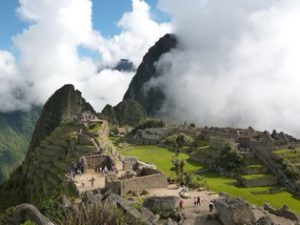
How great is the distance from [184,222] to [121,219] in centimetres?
1275

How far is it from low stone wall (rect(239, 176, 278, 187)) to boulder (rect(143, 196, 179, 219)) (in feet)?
114

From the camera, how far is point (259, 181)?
214 ft

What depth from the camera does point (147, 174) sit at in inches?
1695

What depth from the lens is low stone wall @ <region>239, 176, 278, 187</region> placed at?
64.0 metres

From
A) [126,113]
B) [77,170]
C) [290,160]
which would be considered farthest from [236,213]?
[126,113]

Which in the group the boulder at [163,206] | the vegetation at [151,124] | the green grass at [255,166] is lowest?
Answer: the boulder at [163,206]

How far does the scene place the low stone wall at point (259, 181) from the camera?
6397cm

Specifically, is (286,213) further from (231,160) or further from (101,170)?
(231,160)

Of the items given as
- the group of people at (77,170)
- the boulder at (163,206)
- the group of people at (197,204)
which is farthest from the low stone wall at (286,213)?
the group of people at (77,170)

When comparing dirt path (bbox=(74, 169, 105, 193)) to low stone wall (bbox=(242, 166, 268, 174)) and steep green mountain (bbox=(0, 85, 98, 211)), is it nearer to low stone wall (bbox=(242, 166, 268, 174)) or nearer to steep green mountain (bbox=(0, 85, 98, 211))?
steep green mountain (bbox=(0, 85, 98, 211))

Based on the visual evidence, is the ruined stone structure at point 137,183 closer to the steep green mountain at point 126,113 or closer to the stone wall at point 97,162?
the stone wall at point 97,162

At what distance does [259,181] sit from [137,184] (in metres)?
31.1

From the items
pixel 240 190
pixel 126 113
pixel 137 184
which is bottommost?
pixel 137 184

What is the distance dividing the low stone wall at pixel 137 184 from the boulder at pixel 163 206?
6.56 metres
